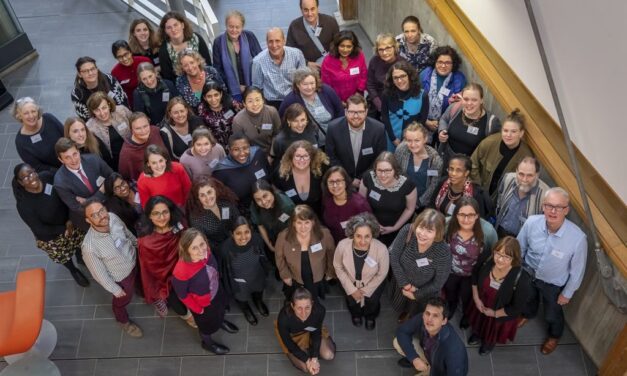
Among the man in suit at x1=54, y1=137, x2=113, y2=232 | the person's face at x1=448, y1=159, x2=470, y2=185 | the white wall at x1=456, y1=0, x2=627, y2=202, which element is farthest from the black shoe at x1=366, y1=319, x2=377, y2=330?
the man in suit at x1=54, y1=137, x2=113, y2=232

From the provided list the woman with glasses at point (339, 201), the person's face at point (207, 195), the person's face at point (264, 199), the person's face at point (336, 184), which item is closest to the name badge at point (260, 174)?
the person's face at point (264, 199)

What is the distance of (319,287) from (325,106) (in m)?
1.62

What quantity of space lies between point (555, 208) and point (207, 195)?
97.5 inches

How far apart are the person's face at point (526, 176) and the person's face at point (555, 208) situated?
26cm

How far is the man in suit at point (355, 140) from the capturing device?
15.9 ft

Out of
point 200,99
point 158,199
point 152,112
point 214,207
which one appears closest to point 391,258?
point 214,207

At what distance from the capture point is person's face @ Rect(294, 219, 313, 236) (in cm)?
418

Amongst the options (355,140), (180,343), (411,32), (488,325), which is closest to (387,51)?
(411,32)

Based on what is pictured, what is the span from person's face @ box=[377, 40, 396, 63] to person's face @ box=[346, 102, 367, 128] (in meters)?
0.84

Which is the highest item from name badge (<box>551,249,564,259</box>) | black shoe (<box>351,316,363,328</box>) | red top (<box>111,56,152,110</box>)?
red top (<box>111,56,152,110</box>)

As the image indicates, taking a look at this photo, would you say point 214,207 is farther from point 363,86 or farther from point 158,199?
point 363,86

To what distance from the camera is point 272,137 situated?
17.0 feet

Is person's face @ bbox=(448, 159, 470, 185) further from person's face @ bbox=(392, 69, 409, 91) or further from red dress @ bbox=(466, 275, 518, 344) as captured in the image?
person's face @ bbox=(392, 69, 409, 91)

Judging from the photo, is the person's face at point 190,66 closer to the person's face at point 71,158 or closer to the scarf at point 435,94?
the person's face at point 71,158
